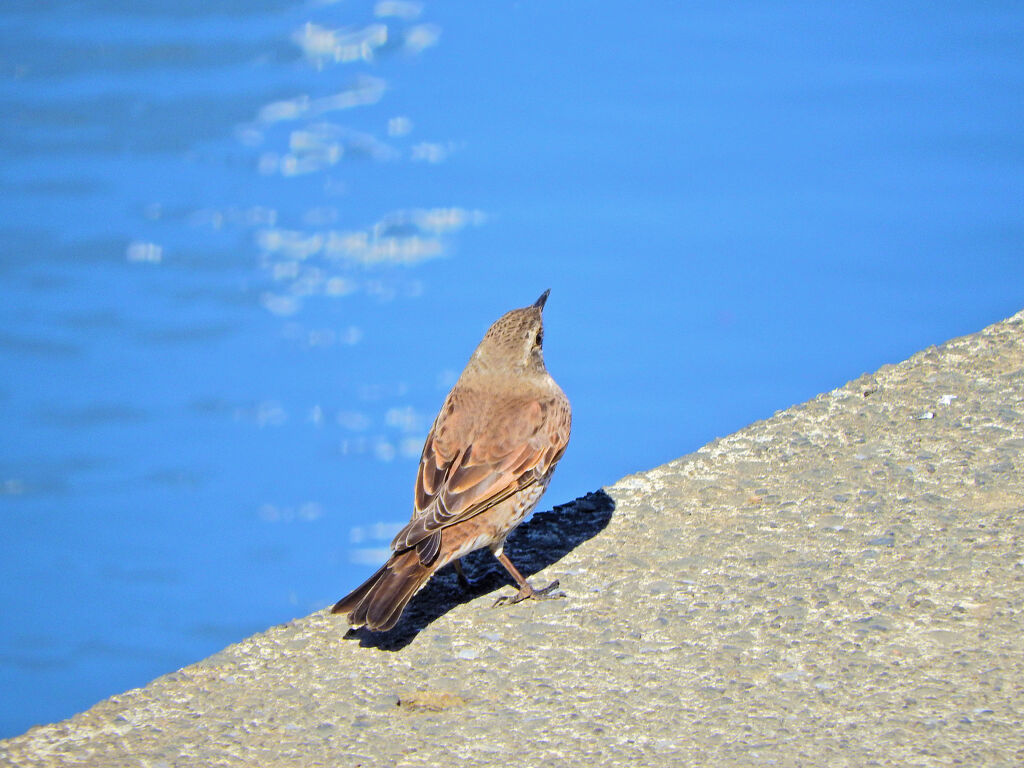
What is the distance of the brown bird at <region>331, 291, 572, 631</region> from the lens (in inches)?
189

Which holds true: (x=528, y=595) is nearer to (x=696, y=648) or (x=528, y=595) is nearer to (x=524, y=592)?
(x=524, y=592)

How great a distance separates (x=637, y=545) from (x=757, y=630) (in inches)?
35.2

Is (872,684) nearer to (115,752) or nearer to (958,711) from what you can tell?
(958,711)

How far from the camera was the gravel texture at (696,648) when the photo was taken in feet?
13.3

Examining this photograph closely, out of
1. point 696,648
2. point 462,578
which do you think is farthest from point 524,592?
point 696,648

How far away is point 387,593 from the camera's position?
186 inches

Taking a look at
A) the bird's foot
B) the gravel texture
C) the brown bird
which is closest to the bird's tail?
the brown bird

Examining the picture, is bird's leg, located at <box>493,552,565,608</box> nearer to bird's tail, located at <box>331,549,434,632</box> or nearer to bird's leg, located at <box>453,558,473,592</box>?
bird's leg, located at <box>453,558,473,592</box>

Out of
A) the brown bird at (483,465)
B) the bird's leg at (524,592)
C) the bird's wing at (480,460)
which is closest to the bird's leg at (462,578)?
the brown bird at (483,465)

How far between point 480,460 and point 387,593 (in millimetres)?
770

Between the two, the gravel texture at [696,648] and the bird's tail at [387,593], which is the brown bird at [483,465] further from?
the gravel texture at [696,648]

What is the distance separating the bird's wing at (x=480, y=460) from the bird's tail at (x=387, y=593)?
0.08 metres

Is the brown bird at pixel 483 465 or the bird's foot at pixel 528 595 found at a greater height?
the brown bird at pixel 483 465

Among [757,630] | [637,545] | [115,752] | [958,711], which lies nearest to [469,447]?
[637,545]
